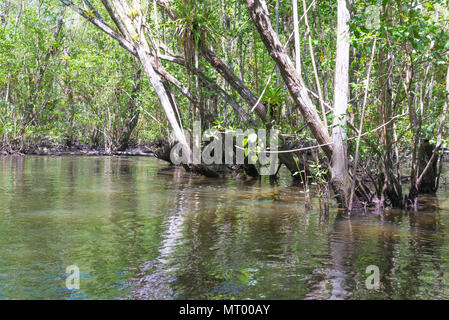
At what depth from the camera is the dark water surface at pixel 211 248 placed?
13.1ft

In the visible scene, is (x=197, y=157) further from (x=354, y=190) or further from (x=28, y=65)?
(x=28, y=65)

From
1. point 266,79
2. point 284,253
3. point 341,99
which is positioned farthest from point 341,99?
point 266,79

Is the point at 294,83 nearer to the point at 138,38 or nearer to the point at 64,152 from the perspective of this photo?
the point at 138,38

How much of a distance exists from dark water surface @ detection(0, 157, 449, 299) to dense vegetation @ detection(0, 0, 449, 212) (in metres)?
1.29

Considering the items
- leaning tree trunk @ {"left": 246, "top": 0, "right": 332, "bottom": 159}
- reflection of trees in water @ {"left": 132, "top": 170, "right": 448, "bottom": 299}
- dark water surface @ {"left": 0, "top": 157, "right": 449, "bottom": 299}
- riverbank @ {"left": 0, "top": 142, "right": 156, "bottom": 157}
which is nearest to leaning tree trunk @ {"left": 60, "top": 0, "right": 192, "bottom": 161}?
dark water surface @ {"left": 0, "top": 157, "right": 449, "bottom": 299}

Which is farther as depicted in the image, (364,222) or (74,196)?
(74,196)

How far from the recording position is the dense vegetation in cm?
754

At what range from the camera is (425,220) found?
7.42 meters

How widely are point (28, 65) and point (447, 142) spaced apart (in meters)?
20.7

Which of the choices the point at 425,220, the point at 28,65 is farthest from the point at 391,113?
the point at 28,65

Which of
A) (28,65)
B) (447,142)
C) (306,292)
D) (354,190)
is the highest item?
(28,65)

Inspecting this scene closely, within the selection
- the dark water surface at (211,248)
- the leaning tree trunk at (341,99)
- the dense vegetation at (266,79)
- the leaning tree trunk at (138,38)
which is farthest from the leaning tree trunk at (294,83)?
the leaning tree trunk at (138,38)

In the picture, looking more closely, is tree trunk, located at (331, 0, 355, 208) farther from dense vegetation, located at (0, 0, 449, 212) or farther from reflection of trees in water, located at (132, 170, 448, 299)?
reflection of trees in water, located at (132, 170, 448, 299)

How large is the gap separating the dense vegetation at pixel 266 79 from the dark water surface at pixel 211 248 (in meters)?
1.29
